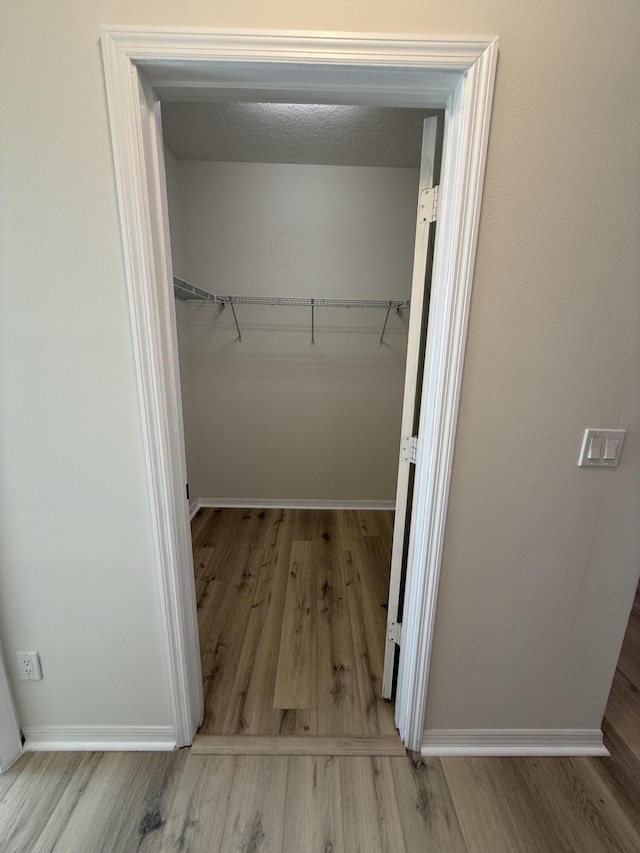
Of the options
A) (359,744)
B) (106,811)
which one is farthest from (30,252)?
(359,744)

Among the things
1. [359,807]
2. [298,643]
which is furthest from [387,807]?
[298,643]

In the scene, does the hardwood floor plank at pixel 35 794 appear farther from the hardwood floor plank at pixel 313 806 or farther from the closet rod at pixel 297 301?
the closet rod at pixel 297 301

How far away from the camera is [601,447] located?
108 cm

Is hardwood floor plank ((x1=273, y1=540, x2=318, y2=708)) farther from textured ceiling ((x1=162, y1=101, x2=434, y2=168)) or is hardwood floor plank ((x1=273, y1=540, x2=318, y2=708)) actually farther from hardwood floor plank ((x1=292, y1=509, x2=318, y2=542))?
textured ceiling ((x1=162, y1=101, x2=434, y2=168))

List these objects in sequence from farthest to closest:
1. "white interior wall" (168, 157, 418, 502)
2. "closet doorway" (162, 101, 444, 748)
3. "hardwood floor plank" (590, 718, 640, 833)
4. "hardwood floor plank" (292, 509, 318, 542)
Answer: "hardwood floor plank" (292, 509, 318, 542), "white interior wall" (168, 157, 418, 502), "closet doorway" (162, 101, 444, 748), "hardwood floor plank" (590, 718, 640, 833)

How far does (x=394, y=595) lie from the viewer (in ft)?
4.51

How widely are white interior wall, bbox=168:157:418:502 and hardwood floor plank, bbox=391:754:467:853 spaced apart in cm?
203

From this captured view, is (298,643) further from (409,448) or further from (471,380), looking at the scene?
(471,380)

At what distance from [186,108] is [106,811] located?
318cm

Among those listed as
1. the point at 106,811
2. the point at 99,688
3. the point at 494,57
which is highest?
the point at 494,57

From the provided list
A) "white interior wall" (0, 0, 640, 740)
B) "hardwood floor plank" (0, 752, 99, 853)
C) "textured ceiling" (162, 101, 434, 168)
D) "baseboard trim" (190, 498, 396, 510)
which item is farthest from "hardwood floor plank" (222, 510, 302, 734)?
"textured ceiling" (162, 101, 434, 168)

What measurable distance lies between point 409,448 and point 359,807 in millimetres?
1231

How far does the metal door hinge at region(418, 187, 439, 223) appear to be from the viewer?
1.05 m

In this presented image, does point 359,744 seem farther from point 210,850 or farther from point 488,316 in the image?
point 488,316
